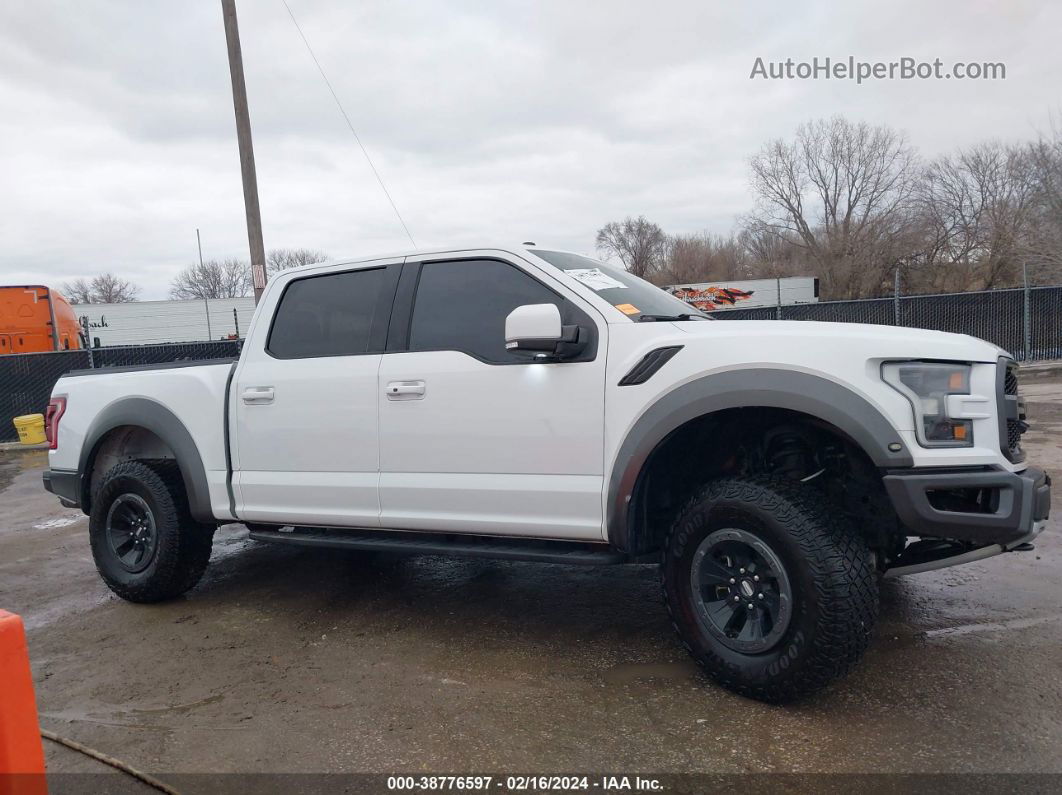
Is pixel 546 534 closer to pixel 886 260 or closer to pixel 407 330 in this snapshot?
pixel 407 330

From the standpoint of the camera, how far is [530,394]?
11.6 ft

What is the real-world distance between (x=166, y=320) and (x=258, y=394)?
31942 mm

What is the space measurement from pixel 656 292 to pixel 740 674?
2.05 metres

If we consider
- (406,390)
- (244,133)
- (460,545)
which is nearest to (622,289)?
(406,390)

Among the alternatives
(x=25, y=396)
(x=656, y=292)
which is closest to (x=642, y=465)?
(x=656, y=292)

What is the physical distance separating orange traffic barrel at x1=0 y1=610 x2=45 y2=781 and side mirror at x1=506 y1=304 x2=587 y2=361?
2011 mm

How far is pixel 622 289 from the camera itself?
3.89 m

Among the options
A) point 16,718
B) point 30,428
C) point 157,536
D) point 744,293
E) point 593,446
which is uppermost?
point 744,293

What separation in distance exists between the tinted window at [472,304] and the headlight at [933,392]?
141 cm

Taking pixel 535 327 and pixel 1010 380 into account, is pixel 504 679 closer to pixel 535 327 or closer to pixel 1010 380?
pixel 535 327

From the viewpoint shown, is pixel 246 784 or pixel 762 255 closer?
pixel 246 784

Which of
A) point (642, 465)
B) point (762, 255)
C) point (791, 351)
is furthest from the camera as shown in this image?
point (762, 255)

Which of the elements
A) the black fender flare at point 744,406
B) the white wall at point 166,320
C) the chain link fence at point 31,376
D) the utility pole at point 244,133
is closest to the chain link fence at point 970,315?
the chain link fence at point 31,376

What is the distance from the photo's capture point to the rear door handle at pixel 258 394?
4348 millimetres
